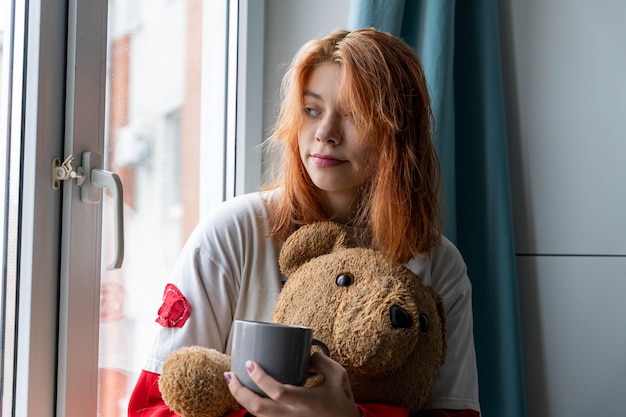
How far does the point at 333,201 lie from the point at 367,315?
1.02 feet

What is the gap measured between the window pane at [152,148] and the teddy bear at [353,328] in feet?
1.40

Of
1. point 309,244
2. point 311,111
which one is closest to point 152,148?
point 311,111

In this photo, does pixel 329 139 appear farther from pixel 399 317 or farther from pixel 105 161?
pixel 105 161

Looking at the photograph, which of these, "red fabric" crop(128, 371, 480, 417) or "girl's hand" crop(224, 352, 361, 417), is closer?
"girl's hand" crop(224, 352, 361, 417)

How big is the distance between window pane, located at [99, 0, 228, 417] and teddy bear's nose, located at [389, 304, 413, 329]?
0.57m

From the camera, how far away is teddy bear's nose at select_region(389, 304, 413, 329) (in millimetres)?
790

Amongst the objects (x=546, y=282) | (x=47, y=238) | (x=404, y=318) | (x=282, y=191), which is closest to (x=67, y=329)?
(x=47, y=238)

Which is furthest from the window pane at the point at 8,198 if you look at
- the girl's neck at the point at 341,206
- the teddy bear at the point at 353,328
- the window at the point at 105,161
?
the girl's neck at the point at 341,206

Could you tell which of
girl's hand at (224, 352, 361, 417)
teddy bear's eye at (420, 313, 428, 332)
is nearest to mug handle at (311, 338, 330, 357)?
girl's hand at (224, 352, 361, 417)

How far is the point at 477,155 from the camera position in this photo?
1.49 meters

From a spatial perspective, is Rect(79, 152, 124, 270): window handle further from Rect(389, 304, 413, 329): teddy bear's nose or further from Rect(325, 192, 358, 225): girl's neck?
Rect(389, 304, 413, 329): teddy bear's nose

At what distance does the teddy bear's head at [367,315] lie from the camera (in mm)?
794

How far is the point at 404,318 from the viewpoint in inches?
31.3

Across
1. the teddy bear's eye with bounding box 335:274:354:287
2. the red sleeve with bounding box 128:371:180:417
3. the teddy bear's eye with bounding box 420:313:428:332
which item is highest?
the teddy bear's eye with bounding box 335:274:354:287
